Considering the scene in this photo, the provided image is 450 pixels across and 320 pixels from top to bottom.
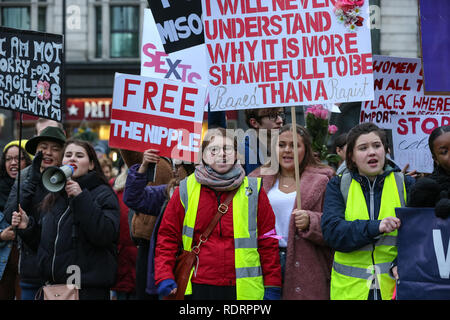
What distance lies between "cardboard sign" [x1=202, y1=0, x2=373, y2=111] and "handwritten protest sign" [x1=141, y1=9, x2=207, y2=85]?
1138mm

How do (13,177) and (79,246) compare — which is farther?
(13,177)

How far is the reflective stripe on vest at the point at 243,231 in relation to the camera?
172 inches

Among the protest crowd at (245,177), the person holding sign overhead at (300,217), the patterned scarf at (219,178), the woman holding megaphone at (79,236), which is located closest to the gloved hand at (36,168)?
the protest crowd at (245,177)

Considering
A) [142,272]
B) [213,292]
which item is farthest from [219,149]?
[142,272]

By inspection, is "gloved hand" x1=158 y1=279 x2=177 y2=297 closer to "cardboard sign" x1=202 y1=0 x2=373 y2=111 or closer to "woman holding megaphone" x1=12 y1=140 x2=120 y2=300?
"woman holding megaphone" x1=12 y1=140 x2=120 y2=300

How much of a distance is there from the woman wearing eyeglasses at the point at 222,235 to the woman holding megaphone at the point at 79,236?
67cm

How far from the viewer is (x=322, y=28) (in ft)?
16.4

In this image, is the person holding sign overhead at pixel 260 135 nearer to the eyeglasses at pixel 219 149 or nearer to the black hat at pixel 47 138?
the eyeglasses at pixel 219 149

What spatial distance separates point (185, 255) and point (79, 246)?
3.13 feet

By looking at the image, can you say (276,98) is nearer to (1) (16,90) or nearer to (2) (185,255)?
(2) (185,255)

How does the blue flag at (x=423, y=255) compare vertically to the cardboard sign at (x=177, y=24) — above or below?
below

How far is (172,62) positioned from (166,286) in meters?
2.66

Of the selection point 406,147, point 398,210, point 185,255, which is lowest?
point 185,255
